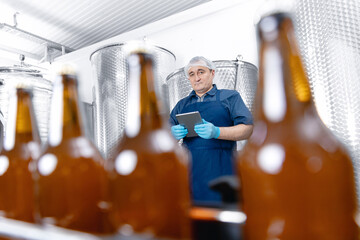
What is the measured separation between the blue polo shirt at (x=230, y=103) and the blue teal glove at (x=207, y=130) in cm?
23

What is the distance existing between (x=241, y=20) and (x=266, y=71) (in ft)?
9.93

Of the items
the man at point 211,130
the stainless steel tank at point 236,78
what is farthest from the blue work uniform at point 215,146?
the stainless steel tank at point 236,78

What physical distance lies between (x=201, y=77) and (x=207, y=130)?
56 cm

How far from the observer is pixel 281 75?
31cm

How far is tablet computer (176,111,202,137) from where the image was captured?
76.4 inches

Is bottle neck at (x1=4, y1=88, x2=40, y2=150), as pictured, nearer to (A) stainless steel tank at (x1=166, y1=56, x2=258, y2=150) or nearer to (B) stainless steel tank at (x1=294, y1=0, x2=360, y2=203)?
(B) stainless steel tank at (x1=294, y1=0, x2=360, y2=203)

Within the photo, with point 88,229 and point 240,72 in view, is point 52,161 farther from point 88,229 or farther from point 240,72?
point 240,72

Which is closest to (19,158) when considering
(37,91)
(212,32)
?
(37,91)

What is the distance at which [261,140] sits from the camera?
12.0 inches

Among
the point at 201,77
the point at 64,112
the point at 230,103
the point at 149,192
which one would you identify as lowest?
the point at 149,192

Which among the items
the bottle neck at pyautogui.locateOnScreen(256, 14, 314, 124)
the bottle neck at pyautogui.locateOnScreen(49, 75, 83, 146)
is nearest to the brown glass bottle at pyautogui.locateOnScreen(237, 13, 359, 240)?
the bottle neck at pyautogui.locateOnScreen(256, 14, 314, 124)

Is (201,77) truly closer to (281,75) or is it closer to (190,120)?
(190,120)

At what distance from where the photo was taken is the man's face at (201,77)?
7.79 ft

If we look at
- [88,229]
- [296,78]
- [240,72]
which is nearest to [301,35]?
[240,72]
